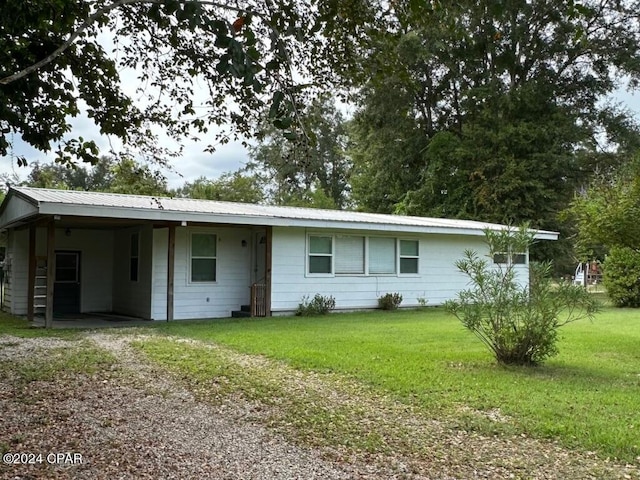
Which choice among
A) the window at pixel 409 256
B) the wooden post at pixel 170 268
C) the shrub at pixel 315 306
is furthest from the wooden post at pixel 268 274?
the window at pixel 409 256

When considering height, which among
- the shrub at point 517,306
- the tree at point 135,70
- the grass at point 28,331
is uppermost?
the tree at point 135,70

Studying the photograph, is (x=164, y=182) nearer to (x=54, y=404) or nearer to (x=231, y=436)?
Result: (x=54, y=404)

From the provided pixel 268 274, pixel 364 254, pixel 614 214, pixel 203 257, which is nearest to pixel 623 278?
pixel 364 254

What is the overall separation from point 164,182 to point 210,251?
6883 millimetres

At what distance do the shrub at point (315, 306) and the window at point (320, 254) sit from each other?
0.69 metres

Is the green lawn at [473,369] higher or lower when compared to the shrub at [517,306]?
lower

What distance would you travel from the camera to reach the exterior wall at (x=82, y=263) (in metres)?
13.7

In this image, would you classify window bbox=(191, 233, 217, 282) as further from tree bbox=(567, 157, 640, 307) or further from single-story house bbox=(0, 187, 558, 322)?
tree bbox=(567, 157, 640, 307)

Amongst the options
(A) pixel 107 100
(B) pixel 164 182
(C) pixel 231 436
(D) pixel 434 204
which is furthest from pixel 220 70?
(D) pixel 434 204

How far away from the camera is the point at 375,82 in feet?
20.6

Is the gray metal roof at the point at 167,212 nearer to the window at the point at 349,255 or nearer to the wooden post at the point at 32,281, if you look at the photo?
the window at the point at 349,255

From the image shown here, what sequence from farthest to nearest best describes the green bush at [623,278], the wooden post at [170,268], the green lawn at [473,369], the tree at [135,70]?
the green bush at [623,278] < the wooden post at [170,268] < the tree at [135,70] < the green lawn at [473,369]

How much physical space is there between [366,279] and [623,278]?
Answer: 29.0ft

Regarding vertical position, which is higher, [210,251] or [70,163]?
[70,163]
